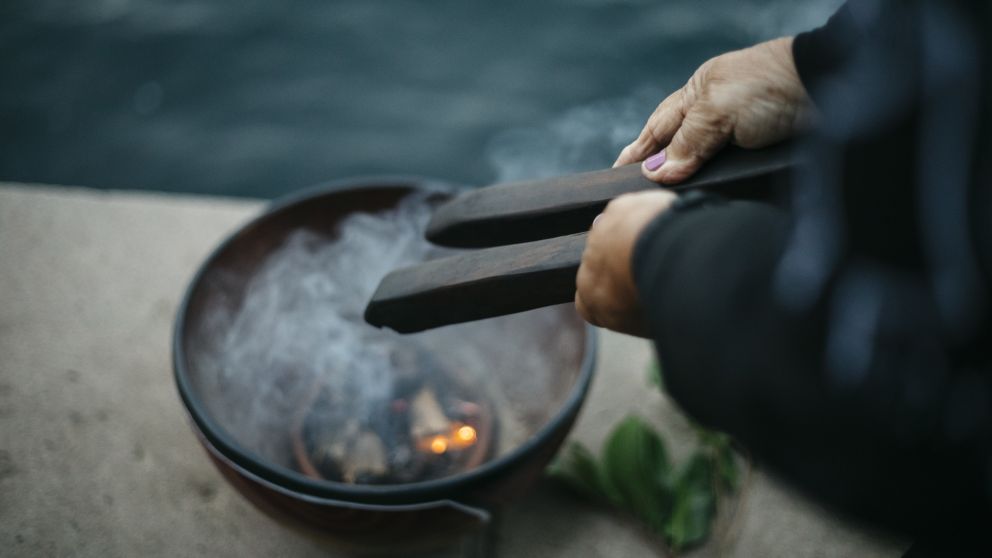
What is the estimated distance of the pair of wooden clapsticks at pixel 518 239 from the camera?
1.22 metres

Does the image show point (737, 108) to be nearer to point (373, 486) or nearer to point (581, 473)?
point (373, 486)

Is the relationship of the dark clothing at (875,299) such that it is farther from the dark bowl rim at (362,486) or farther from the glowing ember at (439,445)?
the glowing ember at (439,445)

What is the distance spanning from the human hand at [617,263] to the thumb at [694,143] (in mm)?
196

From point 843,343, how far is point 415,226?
4.82 feet

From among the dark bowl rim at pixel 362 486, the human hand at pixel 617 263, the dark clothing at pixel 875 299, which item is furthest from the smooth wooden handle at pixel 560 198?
the dark bowl rim at pixel 362 486

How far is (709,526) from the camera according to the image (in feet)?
6.63

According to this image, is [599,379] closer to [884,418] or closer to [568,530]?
[568,530]

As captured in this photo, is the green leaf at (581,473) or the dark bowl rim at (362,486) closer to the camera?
the dark bowl rim at (362,486)

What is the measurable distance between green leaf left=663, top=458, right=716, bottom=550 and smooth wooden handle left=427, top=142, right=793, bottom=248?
3.27 feet

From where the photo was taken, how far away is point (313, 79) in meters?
3.95

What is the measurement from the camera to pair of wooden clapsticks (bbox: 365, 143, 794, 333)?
122cm

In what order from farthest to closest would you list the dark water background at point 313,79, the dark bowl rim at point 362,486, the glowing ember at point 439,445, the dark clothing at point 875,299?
the dark water background at point 313,79, the glowing ember at point 439,445, the dark bowl rim at point 362,486, the dark clothing at point 875,299

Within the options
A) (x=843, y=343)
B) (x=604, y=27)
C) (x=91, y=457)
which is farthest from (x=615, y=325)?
(x=604, y=27)

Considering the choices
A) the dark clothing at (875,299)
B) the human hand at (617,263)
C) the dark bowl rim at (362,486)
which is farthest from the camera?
the dark bowl rim at (362,486)
